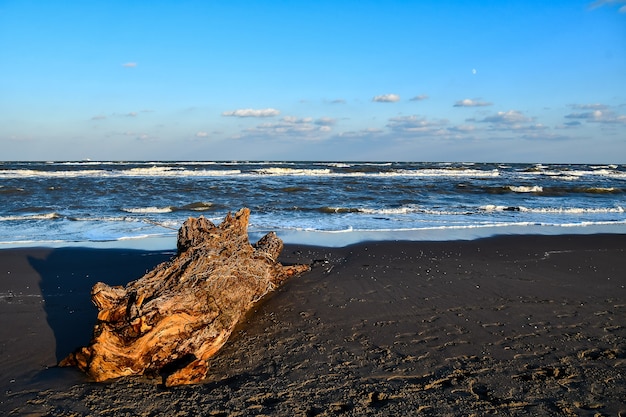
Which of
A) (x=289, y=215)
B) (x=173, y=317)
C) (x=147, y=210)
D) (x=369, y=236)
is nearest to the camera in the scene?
(x=173, y=317)

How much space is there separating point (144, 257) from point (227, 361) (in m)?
4.59

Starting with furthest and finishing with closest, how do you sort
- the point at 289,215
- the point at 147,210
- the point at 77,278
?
the point at 147,210
the point at 289,215
the point at 77,278

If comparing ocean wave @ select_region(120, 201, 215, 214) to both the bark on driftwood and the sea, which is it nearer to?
the sea

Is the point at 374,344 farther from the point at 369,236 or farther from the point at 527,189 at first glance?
the point at 527,189

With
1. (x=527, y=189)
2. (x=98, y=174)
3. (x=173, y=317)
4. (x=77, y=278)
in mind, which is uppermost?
(x=98, y=174)

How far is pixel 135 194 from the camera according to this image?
66.8 feet

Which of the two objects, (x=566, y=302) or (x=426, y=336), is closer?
(x=426, y=336)

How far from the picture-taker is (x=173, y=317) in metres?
4.04

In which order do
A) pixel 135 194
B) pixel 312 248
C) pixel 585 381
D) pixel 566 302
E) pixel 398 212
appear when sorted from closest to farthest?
pixel 585 381 < pixel 566 302 < pixel 312 248 < pixel 398 212 < pixel 135 194

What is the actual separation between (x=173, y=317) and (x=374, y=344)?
1907mm

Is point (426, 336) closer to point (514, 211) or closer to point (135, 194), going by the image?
point (514, 211)

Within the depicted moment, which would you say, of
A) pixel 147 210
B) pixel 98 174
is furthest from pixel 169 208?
pixel 98 174

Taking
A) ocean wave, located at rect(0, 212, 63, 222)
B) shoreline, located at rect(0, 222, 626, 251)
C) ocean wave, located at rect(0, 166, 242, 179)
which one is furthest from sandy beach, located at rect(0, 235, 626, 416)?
ocean wave, located at rect(0, 166, 242, 179)

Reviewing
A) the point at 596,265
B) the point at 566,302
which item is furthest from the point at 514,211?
the point at 566,302
